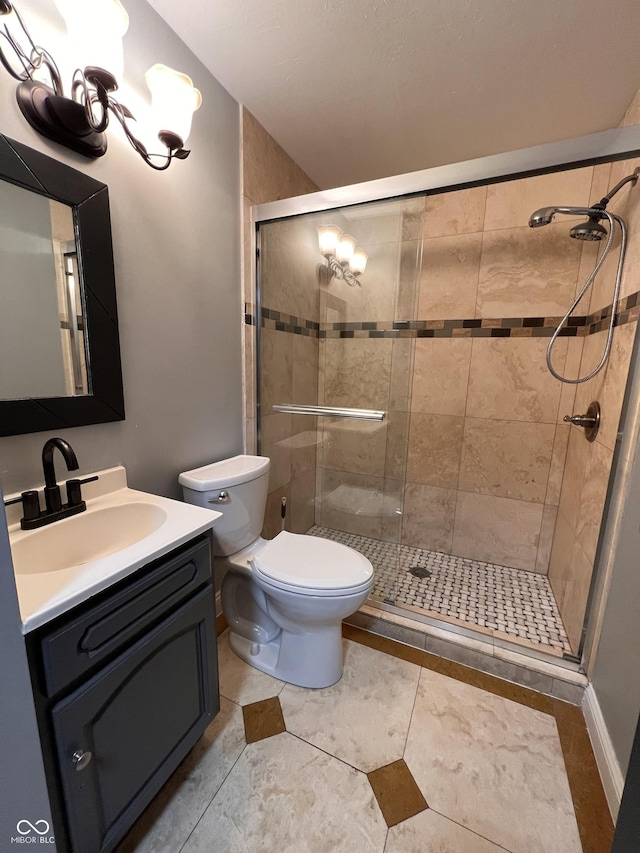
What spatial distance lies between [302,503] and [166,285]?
148 cm

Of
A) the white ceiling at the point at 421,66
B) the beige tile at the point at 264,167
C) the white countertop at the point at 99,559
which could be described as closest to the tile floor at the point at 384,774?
the white countertop at the point at 99,559

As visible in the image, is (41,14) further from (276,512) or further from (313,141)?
(276,512)

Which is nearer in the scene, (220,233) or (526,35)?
(526,35)

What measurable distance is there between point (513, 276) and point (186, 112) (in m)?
1.75

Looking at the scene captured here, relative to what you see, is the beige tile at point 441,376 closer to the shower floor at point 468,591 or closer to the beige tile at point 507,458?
the beige tile at point 507,458

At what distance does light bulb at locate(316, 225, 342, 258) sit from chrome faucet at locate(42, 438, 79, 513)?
157cm

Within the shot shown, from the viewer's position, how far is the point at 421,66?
4.41 feet

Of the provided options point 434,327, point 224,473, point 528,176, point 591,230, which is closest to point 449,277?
point 434,327

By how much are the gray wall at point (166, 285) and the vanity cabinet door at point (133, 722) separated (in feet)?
1.85

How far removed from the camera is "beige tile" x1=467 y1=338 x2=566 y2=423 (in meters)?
1.98

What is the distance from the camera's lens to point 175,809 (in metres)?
1.00

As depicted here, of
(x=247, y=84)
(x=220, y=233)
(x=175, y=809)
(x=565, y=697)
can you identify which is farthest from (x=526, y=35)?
(x=175, y=809)

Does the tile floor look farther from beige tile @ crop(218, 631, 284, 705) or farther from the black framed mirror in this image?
the black framed mirror

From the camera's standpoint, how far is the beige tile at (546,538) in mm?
2051
